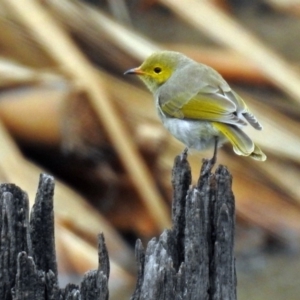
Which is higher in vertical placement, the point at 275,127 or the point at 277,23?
the point at 277,23

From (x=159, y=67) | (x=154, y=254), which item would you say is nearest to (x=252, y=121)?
(x=159, y=67)

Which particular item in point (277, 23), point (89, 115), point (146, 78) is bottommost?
point (146, 78)

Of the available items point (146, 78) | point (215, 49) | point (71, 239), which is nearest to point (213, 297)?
point (146, 78)

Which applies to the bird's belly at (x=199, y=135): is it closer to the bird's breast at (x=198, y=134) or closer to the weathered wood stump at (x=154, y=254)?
the bird's breast at (x=198, y=134)

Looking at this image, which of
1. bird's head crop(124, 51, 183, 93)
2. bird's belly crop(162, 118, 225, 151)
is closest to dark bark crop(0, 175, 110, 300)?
bird's belly crop(162, 118, 225, 151)

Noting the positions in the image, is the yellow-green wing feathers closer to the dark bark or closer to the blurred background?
the dark bark

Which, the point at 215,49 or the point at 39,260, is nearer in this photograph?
the point at 39,260

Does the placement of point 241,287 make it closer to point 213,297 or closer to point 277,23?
point 277,23
